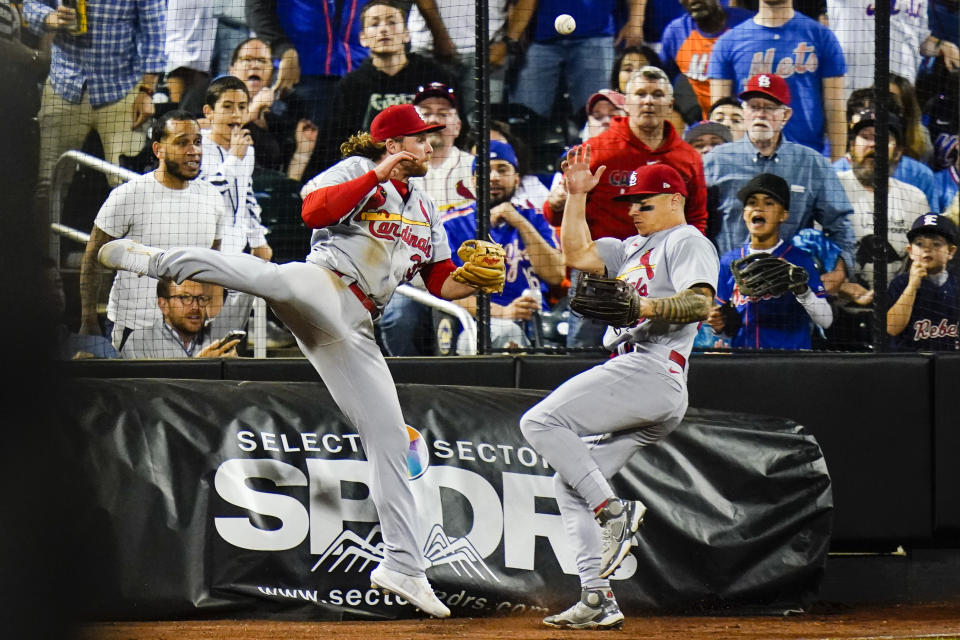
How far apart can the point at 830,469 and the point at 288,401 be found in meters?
3.02

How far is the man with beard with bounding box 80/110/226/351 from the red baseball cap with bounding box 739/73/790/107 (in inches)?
139

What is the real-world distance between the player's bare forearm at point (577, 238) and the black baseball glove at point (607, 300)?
0.61m

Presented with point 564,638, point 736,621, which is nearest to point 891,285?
point 736,621

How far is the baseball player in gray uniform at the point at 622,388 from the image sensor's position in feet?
16.4

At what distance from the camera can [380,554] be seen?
5.53 m

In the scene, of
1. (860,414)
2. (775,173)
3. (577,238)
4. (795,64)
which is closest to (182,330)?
(577,238)

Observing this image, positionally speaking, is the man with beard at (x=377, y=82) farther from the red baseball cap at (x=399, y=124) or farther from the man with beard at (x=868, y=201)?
the man with beard at (x=868, y=201)

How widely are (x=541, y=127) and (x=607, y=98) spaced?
50cm

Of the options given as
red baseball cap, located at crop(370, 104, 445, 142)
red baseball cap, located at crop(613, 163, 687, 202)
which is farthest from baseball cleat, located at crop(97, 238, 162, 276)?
red baseball cap, located at crop(613, 163, 687, 202)

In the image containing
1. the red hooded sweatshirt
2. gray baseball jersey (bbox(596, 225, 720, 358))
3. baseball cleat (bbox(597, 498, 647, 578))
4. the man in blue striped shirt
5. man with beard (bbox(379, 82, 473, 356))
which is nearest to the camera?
baseball cleat (bbox(597, 498, 647, 578))

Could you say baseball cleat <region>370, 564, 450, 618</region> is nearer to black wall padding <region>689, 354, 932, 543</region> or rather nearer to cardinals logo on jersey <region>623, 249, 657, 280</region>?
cardinals logo on jersey <region>623, 249, 657, 280</region>

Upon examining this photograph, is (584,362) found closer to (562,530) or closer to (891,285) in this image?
(562,530)

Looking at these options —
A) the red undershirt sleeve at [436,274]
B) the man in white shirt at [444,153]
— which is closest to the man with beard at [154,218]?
the man in white shirt at [444,153]

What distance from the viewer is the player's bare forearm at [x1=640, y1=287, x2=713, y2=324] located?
194 inches
